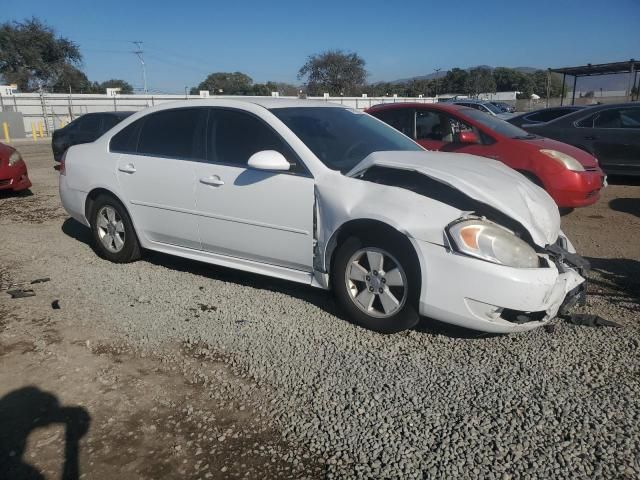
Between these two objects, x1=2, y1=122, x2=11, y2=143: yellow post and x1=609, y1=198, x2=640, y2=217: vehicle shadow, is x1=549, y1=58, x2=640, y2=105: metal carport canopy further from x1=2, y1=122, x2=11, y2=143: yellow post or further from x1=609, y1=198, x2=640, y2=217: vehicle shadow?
x1=2, y1=122, x2=11, y2=143: yellow post

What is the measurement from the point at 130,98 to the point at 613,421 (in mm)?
38231

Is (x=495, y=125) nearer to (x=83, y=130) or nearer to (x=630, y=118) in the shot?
(x=630, y=118)

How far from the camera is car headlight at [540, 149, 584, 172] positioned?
6625 millimetres

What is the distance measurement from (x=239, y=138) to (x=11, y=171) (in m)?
6.29

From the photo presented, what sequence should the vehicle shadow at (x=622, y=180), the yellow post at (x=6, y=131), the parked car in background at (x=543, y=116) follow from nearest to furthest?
1. the vehicle shadow at (x=622, y=180)
2. the parked car in background at (x=543, y=116)
3. the yellow post at (x=6, y=131)

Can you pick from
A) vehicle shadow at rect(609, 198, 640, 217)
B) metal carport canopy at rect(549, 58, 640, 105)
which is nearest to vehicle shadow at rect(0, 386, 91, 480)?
vehicle shadow at rect(609, 198, 640, 217)

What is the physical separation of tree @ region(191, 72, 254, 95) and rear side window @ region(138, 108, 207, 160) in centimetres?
6984

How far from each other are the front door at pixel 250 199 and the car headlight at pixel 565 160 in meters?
4.08

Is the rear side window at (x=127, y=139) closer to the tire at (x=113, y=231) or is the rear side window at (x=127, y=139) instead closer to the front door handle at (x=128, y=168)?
the front door handle at (x=128, y=168)

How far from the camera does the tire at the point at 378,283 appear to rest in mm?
3488

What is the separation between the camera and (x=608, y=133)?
9.28 metres

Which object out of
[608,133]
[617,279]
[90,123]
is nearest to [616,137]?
[608,133]

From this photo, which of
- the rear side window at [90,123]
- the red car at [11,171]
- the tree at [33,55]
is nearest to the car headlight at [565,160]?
the red car at [11,171]

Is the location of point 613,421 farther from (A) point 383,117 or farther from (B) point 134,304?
(A) point 383,117
